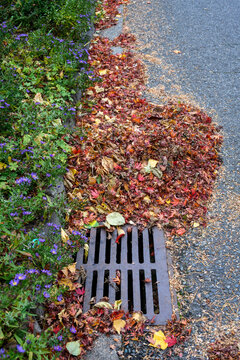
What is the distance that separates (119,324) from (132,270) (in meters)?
0.43

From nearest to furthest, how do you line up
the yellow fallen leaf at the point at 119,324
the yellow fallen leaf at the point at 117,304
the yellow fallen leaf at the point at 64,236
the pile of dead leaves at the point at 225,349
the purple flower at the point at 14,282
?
1. the purple flower at the point at 14,282
2. the pile of dead leaves at the point at 225,349
3. the yellow fallen leaf at the point at 119,324
4. the yellow fallen leaf at the point at 117,304
5. the yellow fallen leaf at the point at 64,236

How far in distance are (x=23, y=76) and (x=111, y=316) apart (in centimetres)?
246

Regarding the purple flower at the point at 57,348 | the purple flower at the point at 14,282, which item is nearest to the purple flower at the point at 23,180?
the purple flower at the point at 14,282

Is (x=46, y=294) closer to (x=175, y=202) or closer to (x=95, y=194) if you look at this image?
(x=95, y=194)

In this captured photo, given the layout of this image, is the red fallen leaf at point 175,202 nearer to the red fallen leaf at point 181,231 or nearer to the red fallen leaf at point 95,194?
the red fallen leaf at point 181,231

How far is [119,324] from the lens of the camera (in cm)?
217

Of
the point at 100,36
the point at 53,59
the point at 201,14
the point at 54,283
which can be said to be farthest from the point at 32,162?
the point at 201,14

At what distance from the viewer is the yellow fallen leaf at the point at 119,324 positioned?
2151 mm

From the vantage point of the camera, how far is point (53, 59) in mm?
3625

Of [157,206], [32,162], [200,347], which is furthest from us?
[157,206]

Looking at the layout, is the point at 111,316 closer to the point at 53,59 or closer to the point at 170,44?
the point at 53,59

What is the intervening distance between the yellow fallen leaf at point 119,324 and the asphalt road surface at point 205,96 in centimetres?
42

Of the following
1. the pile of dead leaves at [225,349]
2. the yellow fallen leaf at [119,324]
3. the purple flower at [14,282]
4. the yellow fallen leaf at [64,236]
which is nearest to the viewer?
the purple flower at [14,282]

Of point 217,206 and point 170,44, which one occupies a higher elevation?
point 170,44
